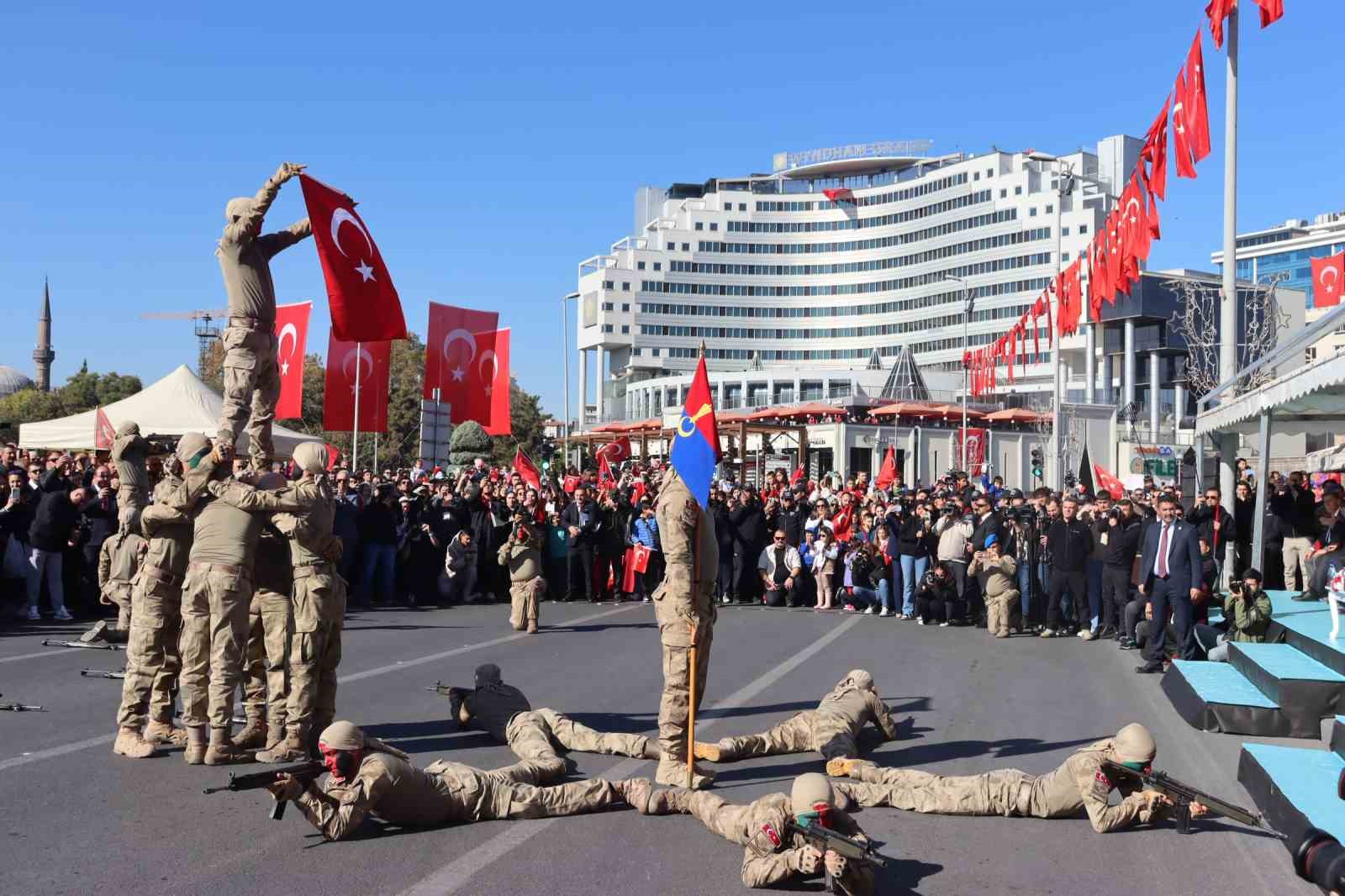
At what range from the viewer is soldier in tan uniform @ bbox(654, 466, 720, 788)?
732cm

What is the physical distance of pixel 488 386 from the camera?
24.6 metres

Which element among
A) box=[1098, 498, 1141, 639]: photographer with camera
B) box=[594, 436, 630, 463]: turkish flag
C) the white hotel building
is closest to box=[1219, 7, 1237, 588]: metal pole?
box=[1098, 498, 1141, 639]: photographer with camera

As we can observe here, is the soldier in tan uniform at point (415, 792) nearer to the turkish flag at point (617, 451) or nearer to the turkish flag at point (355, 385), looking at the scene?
the turkish flag at point (355, 385)

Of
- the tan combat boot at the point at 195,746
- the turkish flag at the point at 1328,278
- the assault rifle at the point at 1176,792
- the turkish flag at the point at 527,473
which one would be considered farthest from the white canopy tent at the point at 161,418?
the turkish flag at the point at 1328,278

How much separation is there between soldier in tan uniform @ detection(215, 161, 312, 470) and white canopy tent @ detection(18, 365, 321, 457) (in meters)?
14.8

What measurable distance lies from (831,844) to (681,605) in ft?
8.16

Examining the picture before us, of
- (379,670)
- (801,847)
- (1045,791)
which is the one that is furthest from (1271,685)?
(379,670)

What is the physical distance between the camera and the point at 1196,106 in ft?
51.9

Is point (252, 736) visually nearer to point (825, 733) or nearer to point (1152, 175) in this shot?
point (825, 733)

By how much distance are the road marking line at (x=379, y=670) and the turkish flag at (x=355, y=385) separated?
6416 millimetres

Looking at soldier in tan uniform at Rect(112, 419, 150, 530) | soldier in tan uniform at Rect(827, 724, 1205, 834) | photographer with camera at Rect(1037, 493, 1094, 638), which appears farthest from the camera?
photographer with camera at Rect(1037, 493, 1094, 638)

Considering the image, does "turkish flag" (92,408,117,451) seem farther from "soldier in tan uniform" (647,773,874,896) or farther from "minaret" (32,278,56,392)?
"minaret" (32,278,56,392)

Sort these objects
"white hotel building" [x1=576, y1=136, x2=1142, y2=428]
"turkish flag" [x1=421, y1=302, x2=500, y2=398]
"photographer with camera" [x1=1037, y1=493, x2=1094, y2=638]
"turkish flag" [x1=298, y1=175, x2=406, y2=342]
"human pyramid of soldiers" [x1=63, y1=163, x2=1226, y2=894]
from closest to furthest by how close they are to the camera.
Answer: "human pyramid of soldiers" [x1=63, y1=163, x2=1226, y2=894]
"turkish flag" [x1=298, y1=175, x2=406, y2=342]
"photographer with camera" [x1=1037, y1=493, x2=1094, y2=638]
"turkish flag" [x1=421, y1=302, x2=500, y2=398]
"white hotel building" [x1=576, y1=136, x2=1142, y2=428]

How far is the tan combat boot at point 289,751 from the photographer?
24.2ft
